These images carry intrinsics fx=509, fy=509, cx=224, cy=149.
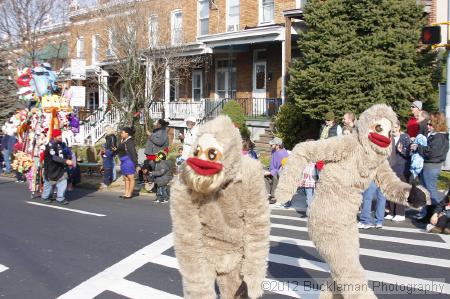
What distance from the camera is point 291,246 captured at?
7.93 m

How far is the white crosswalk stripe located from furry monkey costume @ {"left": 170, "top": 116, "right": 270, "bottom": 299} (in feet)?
6.94

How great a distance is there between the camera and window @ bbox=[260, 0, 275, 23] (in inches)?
916

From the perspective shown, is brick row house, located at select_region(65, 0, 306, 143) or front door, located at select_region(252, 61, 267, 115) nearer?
→ brick row house, located at select_region(65, 0, 306, 143)

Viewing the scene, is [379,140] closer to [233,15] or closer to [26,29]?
[26,29]

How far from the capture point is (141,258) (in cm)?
724

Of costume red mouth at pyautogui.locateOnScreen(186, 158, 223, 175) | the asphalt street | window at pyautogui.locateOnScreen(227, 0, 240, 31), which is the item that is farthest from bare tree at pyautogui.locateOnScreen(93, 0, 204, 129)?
costume red mouth at pyautogui.locateOnScreen(186, 158, 223, 175)

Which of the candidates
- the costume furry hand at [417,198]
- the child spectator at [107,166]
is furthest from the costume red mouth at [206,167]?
the child spectator at [107,166]

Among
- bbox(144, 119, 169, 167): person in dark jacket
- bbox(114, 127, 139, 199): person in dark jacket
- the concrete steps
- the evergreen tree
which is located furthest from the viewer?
the concrete steps

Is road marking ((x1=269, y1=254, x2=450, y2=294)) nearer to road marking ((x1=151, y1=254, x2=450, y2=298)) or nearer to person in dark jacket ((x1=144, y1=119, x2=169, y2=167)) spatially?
road marking ((x1=151, y1=254, x2=450, y2=298))

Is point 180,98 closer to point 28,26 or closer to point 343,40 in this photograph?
point 28,26

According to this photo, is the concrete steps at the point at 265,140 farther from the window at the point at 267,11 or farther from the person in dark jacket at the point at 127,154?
the person in dark jacket at the point at 127,154

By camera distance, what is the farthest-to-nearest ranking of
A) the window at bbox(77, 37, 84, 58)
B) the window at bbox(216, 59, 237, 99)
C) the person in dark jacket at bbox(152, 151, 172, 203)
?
the window at bbox(77, 37, 84, 58) < the window at bbox(216, 59, 237, 99) < the person in dark jacket at bbox(152, 151, 172, 203)

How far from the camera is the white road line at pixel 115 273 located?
5.84m

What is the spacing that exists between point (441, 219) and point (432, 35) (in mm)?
5436
